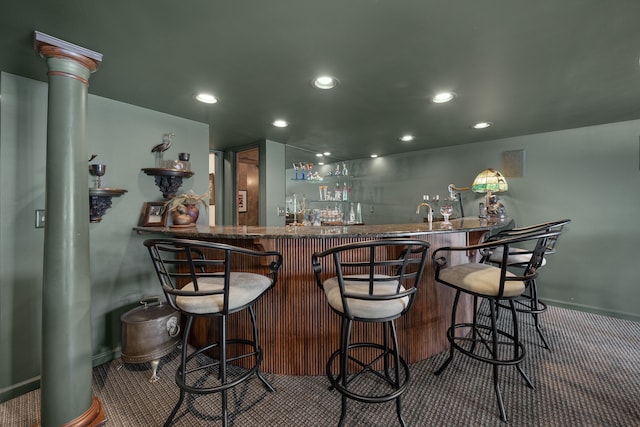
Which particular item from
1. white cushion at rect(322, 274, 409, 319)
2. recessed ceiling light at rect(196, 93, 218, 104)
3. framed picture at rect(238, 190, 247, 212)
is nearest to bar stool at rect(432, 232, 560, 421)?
white cushion at rect(322, 274, 409, 319)

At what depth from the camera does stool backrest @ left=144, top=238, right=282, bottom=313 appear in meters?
1.26

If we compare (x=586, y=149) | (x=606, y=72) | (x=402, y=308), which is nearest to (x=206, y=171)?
(x=402, y=308)

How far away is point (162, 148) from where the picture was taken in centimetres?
240

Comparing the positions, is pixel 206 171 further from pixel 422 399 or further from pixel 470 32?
pixel 422 399

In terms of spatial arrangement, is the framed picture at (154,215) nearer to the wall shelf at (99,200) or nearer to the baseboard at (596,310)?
the wall shelf at (99,200)

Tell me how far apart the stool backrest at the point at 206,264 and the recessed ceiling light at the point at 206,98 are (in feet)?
3.92

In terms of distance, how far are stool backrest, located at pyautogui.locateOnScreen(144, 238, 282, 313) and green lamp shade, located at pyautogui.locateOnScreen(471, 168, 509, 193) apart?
2.88 metres

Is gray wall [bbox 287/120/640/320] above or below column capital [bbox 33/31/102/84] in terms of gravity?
below

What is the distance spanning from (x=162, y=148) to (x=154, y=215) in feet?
1.94

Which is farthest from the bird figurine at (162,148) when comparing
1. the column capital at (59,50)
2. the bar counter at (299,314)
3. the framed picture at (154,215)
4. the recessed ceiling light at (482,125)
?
the recessed ceiling light at (482,125)

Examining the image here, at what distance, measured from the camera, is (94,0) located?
1.17 meters

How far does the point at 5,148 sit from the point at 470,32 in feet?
9.23

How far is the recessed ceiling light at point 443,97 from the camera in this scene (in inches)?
85.8

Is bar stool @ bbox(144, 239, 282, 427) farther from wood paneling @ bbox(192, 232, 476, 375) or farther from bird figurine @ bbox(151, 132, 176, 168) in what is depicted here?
bird figurine @ bbox(151, 132, 176, 168)
